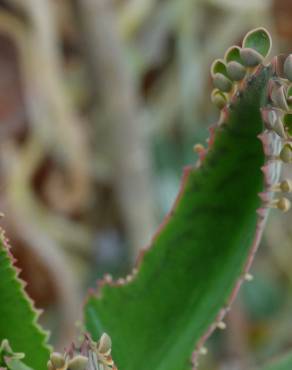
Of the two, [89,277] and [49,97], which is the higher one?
[49,97]

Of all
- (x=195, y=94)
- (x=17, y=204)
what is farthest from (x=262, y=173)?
(x=195, y=94)

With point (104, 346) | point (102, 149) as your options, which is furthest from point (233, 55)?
point (102, 149)

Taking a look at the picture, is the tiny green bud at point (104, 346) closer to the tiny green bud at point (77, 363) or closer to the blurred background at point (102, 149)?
the tiny green bud at point (77, 363)

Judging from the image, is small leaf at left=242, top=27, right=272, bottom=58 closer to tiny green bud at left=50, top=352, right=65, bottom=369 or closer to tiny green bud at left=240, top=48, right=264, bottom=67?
tiny green bud at left=240, top=48, right=264, bottom=67

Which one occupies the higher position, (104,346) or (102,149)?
(102,149)

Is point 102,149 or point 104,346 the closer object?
point 104,346

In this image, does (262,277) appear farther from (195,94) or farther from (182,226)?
(182,226)

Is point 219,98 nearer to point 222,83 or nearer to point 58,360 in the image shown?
point 222,83
